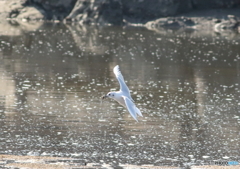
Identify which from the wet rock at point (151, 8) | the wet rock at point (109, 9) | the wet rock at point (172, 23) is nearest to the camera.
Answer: the wet rock at point (172, 23)

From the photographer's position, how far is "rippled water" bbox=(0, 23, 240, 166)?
14094 mm

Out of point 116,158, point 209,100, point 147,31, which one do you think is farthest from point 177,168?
point 147,31

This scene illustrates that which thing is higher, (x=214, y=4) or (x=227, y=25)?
(x=214, y=4)

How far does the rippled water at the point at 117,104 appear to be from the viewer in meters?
14.1

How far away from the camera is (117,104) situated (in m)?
19.9

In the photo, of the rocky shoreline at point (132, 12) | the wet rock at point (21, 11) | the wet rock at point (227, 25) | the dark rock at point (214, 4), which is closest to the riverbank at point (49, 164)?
the wet rock at point (227, 25)

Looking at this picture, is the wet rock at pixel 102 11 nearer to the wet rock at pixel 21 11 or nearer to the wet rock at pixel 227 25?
the wet rock at pixel 21 11

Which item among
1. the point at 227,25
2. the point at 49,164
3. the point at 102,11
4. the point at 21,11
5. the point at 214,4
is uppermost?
the point at 21,11

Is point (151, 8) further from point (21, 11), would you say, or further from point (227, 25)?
point (21, 11)

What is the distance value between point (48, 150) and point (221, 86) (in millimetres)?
12698

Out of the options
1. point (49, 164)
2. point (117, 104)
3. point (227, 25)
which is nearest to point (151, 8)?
point (227, 25)

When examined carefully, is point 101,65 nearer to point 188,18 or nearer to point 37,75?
point 37,75

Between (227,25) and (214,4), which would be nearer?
(227,25)

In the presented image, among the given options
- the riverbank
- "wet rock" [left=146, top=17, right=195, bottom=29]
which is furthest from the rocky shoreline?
the riverbank
